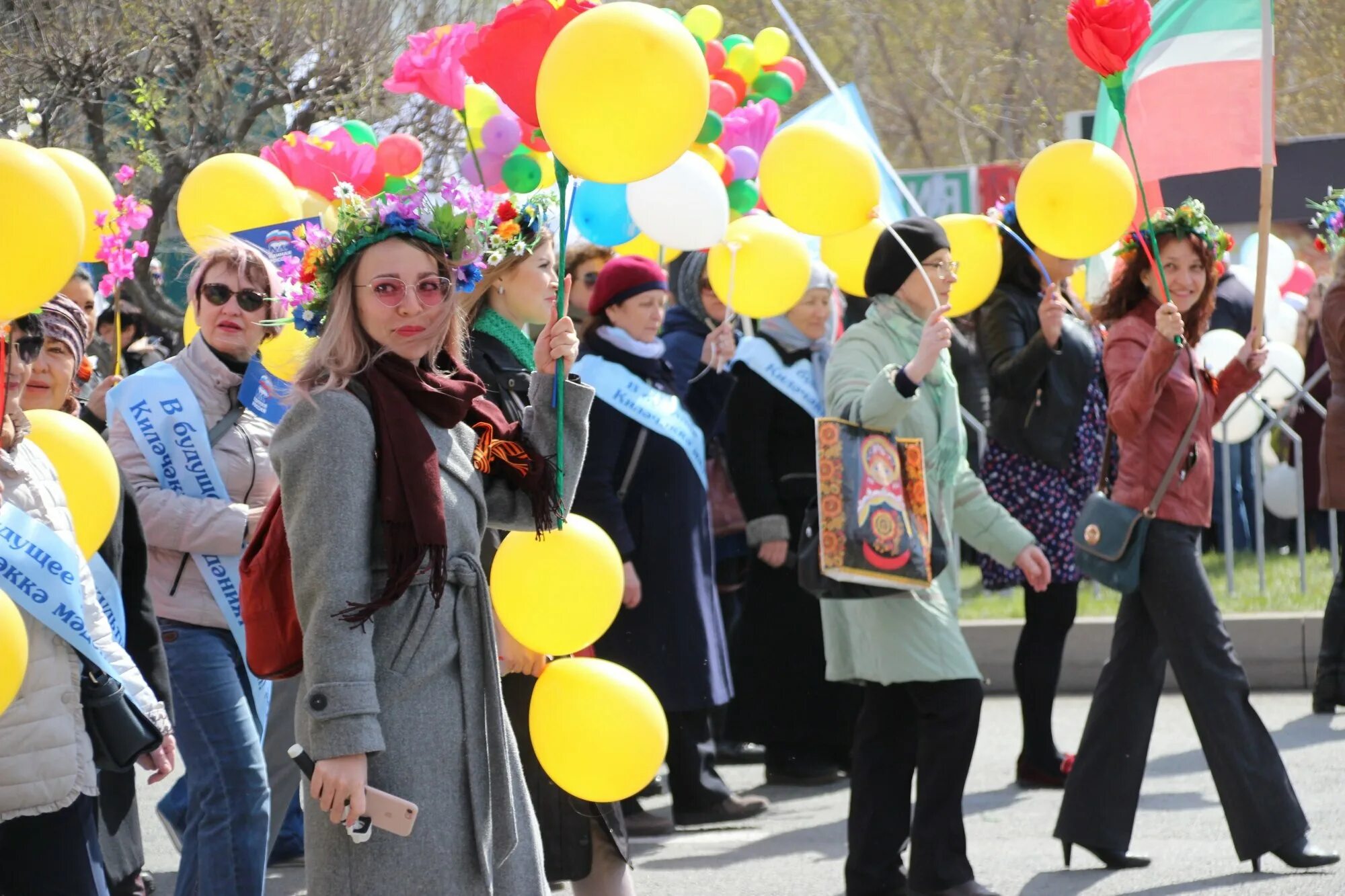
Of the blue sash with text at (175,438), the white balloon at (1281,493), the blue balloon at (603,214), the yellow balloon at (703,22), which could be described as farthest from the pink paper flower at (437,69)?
the white balloon at (1281,493)

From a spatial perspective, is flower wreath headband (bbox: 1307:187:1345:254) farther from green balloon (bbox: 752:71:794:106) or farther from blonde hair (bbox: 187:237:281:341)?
blonde hair (bbox: 187:237:281:341)

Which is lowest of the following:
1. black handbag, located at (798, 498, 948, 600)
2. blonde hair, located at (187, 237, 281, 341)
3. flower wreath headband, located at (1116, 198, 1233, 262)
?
black handbag, located at (798, 498, 948, 600)

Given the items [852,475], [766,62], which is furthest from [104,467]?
[766,62]

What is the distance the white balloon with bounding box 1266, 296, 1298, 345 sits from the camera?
440 inches

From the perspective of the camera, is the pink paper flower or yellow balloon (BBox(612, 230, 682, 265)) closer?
the pink paper flower

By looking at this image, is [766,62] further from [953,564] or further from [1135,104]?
[953,564]

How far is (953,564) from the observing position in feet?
18.6

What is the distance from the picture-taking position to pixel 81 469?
434 centimetres

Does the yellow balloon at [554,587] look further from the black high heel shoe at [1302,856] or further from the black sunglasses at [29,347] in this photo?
the black high heel shoe at [1302,856]

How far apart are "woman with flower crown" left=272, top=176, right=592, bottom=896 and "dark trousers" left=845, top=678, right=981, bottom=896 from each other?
209cm

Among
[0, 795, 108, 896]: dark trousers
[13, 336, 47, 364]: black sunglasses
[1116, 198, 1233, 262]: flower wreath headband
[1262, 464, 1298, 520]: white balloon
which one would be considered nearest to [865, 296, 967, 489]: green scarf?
[1116, 198, 1233, 262]: flower wreath headband

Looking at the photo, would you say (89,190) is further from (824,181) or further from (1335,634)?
(1335,634)

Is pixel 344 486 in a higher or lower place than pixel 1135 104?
lower

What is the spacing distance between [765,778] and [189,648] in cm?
339
